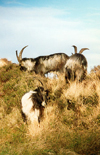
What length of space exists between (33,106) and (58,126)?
119cm

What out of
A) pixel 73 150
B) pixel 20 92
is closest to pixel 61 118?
pixel 73 150

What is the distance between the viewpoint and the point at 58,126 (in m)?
7.64

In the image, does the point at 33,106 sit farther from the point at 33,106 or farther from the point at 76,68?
the point at 76,68

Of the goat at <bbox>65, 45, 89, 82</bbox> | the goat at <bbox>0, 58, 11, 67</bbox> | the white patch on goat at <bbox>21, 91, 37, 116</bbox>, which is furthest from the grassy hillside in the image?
Answer: the goat at <bbox>0, 58, 11, 67</bbox>

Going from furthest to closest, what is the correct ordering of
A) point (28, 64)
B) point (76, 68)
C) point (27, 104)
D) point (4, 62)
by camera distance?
point (4, 62) < point (28, 64) < point (76, 68) < point (27, 104)

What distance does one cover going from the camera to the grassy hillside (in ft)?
20.5

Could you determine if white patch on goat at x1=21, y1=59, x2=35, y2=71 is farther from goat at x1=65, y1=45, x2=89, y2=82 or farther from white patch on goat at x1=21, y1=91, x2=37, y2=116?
white patch on goat at x1=21, y1=91, x2=37, y2=116

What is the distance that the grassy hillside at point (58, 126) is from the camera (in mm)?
6242

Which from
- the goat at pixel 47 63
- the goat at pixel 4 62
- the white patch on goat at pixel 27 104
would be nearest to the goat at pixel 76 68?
the goat at pixel 47 63

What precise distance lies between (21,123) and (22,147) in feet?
6.93

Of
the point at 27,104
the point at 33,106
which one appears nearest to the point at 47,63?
the point at 27,104

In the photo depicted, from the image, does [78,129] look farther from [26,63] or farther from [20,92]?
[26,63]

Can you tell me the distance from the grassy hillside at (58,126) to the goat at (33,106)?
0.84 feet

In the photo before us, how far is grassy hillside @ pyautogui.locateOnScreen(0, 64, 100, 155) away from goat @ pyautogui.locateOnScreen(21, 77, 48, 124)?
26 centimetres
